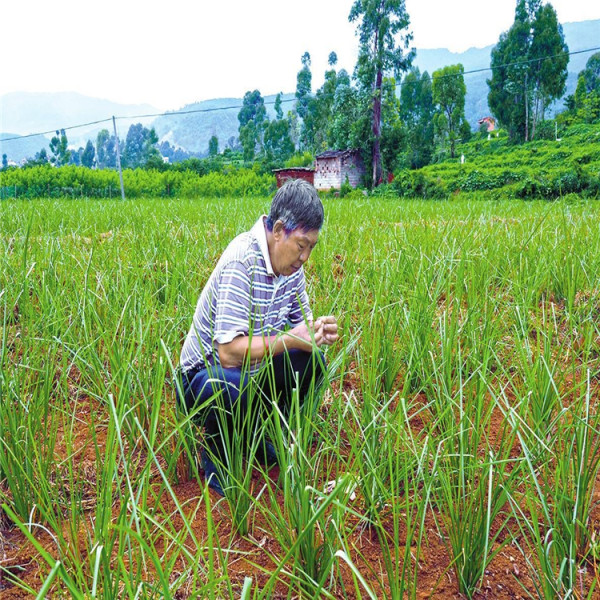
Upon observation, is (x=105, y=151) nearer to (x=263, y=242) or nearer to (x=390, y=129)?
(x=390, y=129)

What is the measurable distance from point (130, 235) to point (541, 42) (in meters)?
43.8

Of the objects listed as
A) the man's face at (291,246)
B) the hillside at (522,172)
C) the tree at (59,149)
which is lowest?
the man's face at (291,246)

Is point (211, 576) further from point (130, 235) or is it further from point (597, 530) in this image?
point (130, 235)

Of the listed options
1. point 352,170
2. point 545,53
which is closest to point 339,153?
point 352,170

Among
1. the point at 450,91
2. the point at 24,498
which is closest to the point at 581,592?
the point at 24,498

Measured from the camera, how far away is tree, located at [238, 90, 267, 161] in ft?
195

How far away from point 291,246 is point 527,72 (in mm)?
43860

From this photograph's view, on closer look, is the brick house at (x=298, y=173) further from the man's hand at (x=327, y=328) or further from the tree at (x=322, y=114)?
the man's hand at (x=327, y=328)

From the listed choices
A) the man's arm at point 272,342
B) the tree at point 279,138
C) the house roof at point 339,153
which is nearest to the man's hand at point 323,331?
the man's arm at point 272,342

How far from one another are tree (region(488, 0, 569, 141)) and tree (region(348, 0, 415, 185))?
16.0 metres

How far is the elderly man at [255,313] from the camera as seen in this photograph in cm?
152

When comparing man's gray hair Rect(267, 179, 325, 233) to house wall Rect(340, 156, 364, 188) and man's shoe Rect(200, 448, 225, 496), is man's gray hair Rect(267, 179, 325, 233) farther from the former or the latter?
house wall Rect(340, 156, 364, 188)

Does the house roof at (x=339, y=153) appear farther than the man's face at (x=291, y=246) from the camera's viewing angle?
Yes

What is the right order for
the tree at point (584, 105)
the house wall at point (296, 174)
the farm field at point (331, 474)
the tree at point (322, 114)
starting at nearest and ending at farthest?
1. the farm field at point (331, 474)
2. the house wall at point (296, 174)
3. the tree at point (584, 105)
4. the tree at point (322, 114)
